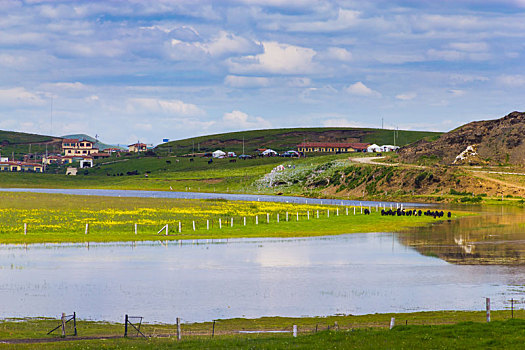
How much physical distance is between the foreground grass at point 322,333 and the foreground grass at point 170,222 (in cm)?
3827

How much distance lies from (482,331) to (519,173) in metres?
153

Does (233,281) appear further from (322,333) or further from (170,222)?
(170,222)

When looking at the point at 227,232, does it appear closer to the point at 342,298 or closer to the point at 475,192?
the point at 342,298

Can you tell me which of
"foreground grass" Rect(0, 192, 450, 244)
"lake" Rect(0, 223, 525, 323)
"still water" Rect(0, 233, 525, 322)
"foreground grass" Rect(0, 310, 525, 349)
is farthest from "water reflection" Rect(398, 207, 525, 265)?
"foreground grass" Rect(0, 310, 525, 349)

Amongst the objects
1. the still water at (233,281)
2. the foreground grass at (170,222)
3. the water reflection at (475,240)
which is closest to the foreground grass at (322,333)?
the still water at (233,281)

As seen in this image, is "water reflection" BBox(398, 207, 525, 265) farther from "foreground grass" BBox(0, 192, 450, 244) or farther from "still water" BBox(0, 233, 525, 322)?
"foreground grass" BBox(0, 192, 450, 244)

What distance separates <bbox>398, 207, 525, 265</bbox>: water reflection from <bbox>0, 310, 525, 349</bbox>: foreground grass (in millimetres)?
24490

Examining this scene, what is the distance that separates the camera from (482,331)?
1128 inches

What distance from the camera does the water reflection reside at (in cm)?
5969

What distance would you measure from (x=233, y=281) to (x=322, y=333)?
1960 centimetres

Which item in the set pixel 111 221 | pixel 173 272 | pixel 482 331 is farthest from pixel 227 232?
pixel 482 331

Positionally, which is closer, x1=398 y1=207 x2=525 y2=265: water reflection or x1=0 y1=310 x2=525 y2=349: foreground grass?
x1=0 y1=310 x2=525 y2=349: foreground grass

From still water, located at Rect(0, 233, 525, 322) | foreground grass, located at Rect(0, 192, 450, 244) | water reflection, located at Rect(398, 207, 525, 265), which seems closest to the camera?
still water, located at Rect(0, 233, 525, 322)

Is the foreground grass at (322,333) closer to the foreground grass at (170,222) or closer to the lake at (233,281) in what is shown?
the lake at (233,281)
